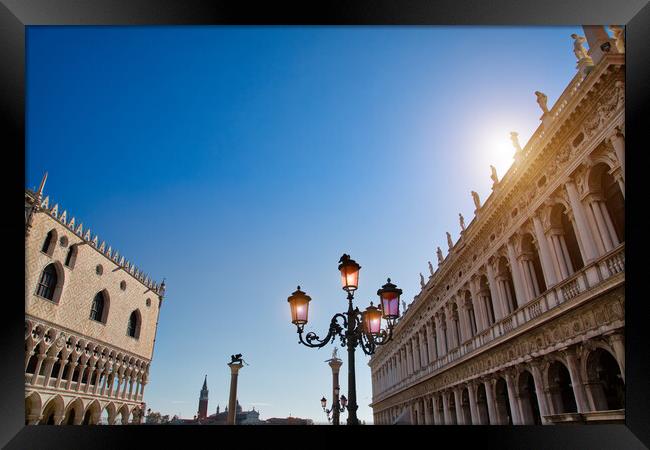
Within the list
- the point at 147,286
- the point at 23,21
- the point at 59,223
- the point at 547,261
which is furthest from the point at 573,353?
the point at 147,286

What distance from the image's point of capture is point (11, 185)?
133 inches

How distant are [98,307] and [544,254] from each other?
29026 mm

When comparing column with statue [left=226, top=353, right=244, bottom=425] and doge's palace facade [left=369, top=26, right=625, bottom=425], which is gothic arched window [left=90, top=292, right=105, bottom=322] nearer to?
column with statue [left=226, top=353, right=244, bottom=425]

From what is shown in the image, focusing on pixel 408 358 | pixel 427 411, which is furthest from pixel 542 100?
pixel 408 358

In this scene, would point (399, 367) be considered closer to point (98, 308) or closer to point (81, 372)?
point (81, 372)

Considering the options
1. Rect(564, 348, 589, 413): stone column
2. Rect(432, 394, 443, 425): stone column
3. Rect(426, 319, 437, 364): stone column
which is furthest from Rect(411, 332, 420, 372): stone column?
Rect(564, 348, 589, 413): stone column

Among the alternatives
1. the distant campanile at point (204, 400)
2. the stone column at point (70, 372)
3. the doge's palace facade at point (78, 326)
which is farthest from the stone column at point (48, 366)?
the distant campanile at point (204, 400)

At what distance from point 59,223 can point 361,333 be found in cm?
2397

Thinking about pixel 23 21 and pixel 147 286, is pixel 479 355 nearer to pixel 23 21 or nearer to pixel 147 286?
pixel 23 21

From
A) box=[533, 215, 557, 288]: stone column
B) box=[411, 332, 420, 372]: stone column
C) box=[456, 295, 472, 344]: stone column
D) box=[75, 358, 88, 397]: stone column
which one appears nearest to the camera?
box=[533, 215, 557, 288]: stone column

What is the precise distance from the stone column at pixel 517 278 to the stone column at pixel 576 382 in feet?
9.22

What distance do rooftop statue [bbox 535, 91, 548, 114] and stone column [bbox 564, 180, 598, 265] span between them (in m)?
2.86

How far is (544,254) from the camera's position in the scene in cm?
1225

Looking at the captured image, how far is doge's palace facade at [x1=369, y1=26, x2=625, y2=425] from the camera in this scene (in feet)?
30.6
